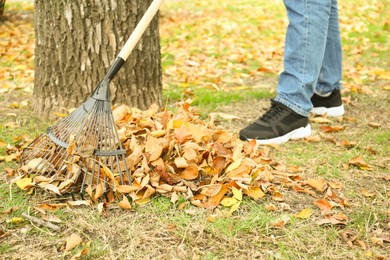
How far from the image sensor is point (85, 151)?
6.54 ft

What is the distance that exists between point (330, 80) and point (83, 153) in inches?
75.3

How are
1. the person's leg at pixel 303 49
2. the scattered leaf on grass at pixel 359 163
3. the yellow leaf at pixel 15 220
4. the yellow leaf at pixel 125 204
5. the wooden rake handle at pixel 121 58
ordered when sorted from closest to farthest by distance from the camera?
the yellow leaf at pixel 15 220 → the yellow leaf at pixel 125 204 → the wooden rake handle at pixel 121 58 → the scattered leaf on grass at pixel 359 163 → the person's leg at pixel 303 49

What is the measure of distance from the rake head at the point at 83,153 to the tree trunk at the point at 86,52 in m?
0.65

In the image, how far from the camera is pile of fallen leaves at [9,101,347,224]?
1987 mm

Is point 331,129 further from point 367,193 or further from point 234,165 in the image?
point 234,165

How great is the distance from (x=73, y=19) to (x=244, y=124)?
1255 mm

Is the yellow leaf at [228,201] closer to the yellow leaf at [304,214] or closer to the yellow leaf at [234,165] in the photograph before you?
the yellow leaf at [234,165]

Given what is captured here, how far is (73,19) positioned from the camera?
2.70 m

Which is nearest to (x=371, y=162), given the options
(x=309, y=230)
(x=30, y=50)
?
(x=309, y=230)

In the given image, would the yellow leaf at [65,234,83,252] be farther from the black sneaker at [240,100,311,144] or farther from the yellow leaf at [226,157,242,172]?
the black sneaker at [240,100,311,144]

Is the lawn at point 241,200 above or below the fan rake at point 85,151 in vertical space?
below

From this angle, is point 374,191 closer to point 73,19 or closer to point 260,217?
point 260,217

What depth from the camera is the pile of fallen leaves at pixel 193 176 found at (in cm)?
199

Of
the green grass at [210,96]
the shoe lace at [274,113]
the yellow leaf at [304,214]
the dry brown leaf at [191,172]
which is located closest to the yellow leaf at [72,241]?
the dry brown leaf at [191,172]
